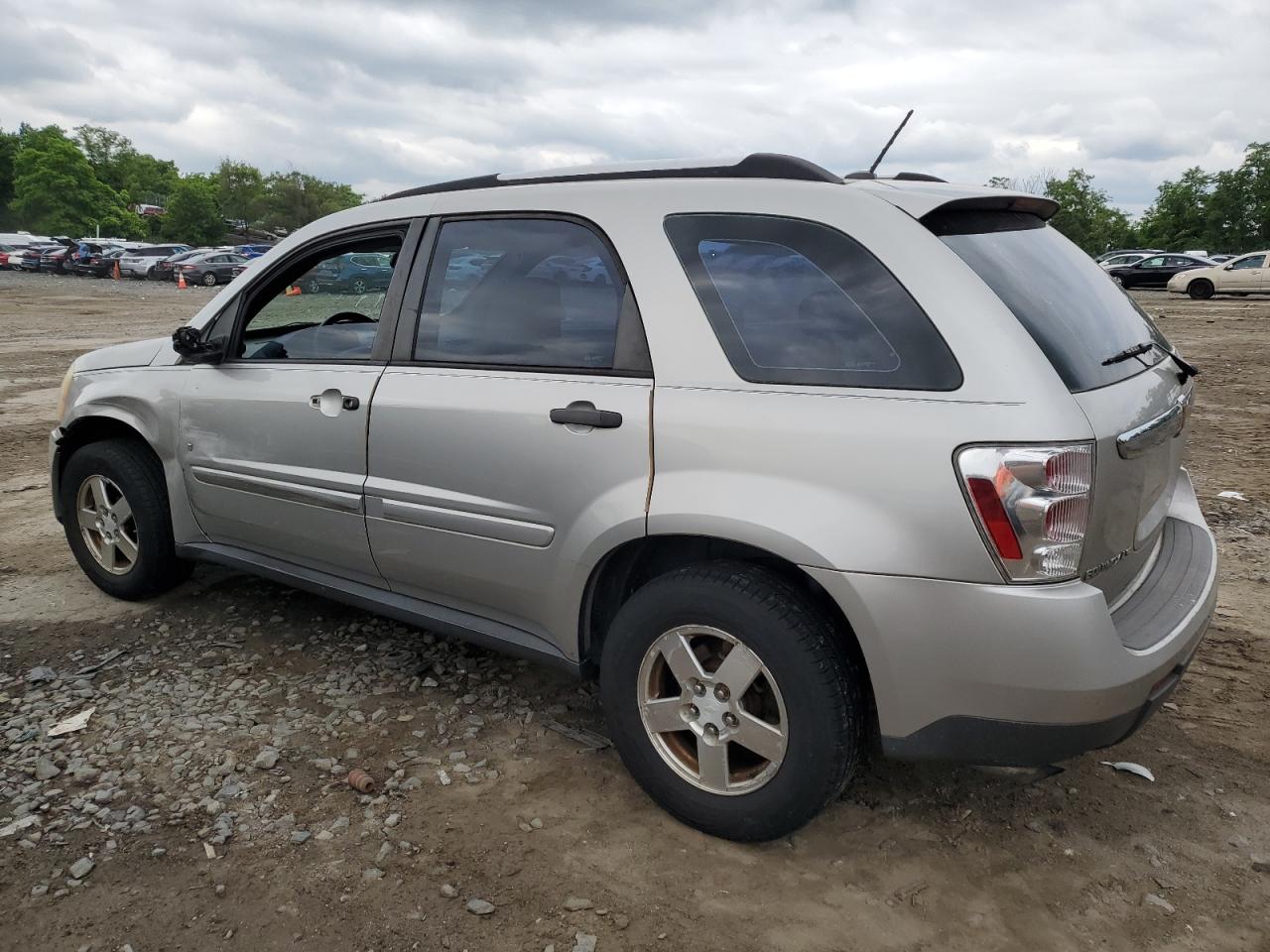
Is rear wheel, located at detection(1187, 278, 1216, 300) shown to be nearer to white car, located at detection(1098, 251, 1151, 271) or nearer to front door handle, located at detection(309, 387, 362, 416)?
white car, located at detection(1098, 251, 1151, 271)

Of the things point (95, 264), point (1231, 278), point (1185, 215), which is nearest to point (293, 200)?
point (95, 264)

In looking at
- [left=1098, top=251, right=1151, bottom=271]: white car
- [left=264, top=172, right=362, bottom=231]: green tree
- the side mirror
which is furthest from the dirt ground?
[left=264, top=172, right=362, bottom=231]: green tree

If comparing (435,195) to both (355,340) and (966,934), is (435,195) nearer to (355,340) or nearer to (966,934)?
(355,340)

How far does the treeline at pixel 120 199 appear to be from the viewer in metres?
88.4

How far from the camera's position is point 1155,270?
3192cm

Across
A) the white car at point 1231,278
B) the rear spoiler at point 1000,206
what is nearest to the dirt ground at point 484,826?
the rear spoiler at point 1000,206

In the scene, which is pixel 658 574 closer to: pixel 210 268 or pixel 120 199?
pixel 210 268

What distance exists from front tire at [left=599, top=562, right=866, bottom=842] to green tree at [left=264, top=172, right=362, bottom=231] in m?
96.0

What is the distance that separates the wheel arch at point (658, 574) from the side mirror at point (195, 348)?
1.93m

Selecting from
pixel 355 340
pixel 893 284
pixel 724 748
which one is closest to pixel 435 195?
pixel 355 340

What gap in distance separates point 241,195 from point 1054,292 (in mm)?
104539

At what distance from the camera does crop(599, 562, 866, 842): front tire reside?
7.95 feet

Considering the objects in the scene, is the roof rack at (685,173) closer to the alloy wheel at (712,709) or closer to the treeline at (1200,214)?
the alloy wheel at (712,709)

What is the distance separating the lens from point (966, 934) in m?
2.37
